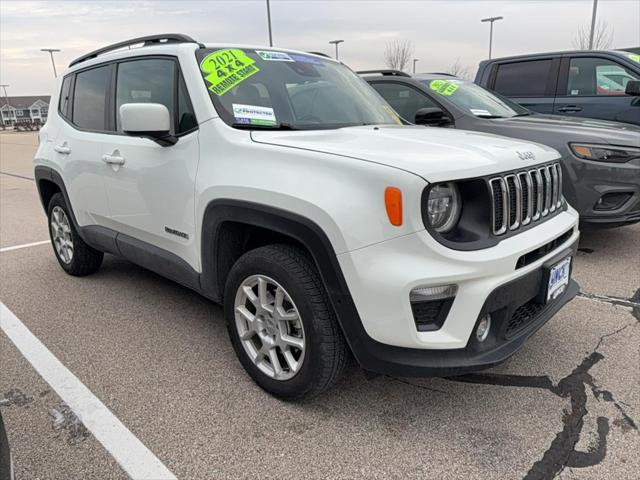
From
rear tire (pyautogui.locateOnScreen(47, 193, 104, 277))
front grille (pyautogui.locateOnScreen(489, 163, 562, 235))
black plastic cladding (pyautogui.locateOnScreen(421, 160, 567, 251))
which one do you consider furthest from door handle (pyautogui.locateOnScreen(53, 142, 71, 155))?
front grille (pyautogui.locateOnScreen(489, 163, 562, 235))

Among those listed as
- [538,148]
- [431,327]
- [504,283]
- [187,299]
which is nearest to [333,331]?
[431,327]

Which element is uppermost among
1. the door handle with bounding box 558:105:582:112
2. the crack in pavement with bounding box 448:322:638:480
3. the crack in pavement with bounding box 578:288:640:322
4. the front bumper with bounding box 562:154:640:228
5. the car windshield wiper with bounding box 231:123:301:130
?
the car windshield wiper with bounding box 231:123:301:130

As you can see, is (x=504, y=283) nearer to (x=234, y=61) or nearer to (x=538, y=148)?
(x=538, y=148)

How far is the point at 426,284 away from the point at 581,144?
11.6 ft

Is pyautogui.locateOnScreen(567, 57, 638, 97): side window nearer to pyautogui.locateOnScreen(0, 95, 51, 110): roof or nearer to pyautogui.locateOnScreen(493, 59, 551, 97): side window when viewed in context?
pyautogui.locateOnScreen(493, 59, 551, 97): side window

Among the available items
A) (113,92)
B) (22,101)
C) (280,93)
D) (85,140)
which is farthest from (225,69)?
(22,101)

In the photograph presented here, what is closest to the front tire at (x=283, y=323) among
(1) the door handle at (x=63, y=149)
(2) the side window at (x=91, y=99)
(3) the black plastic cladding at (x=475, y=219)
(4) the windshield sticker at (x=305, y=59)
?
(3) the black plastic cladding at (x=475, y=219)

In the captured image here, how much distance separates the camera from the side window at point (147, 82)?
3.11 m

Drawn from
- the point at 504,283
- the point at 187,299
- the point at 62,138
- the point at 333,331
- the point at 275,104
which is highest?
the point at 275,104

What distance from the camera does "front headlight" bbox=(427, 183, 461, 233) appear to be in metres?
2.16

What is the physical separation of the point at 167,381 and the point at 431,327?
1.59 metres

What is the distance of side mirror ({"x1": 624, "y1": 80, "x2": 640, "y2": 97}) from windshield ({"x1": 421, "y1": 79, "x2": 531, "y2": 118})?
4.51 ft

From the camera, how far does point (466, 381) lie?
2801 mm

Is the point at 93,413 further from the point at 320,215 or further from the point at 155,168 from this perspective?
the point at 320,215
